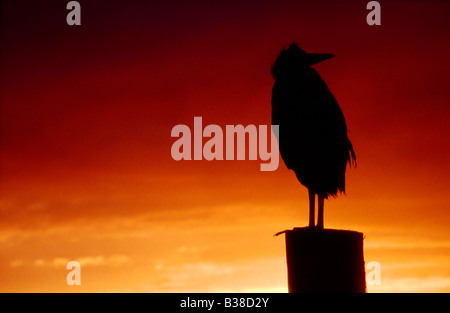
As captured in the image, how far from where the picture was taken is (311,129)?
6.56 m

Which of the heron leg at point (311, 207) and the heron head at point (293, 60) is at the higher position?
the heron head at point (293, 60)

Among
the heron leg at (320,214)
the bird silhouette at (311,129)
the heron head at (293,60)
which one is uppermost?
the heron head at (293,60)

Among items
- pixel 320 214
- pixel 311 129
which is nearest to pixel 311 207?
pixel 320 214

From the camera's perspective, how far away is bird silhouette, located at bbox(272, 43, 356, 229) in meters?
6.55

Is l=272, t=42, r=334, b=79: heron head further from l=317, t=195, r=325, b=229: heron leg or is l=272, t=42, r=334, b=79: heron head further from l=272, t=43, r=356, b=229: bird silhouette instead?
l=317, t=195, r=325, b=229: heron leg

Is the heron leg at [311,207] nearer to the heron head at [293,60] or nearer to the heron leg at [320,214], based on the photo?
the heron leg at [320,214]

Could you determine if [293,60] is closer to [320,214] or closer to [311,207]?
[311,207]

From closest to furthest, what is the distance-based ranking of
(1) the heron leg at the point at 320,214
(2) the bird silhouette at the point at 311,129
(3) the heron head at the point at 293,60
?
(1) the heron leg at the point at 320,214 < (2) the bird silhouette at the point at 311,129 < (3) the heron head at the point at 293,60

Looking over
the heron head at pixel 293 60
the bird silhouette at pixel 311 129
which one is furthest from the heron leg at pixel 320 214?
the heron head at pixel 293 60

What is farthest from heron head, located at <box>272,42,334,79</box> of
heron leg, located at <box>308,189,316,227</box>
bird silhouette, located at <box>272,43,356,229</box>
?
heron leg, located at <box>308,189,316,227</box>

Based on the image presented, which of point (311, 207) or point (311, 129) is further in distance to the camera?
point (311, 207)

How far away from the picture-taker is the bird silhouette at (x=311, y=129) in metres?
6.55
